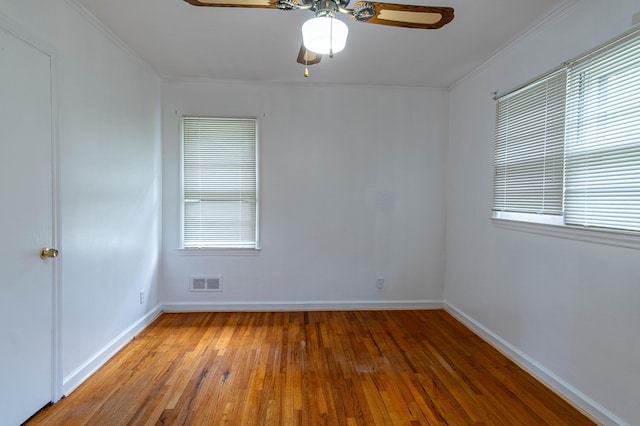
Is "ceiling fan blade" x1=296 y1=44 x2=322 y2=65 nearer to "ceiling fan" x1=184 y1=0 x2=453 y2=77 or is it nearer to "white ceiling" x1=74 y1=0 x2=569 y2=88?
"white ceiling" x1=74 y1=0 x2=569 y2=88

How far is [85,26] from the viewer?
2262 millimetres

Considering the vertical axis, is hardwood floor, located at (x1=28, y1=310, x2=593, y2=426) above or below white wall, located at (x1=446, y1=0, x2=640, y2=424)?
below

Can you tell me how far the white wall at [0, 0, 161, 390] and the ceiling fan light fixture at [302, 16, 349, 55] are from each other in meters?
1.63

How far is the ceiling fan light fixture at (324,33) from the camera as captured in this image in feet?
4.97

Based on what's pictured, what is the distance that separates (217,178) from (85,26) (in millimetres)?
1719

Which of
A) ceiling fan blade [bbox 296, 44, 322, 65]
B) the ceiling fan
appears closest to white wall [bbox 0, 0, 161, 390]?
the ceiling fan

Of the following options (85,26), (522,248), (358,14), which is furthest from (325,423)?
(85,26)

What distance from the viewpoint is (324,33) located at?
1.53 metres

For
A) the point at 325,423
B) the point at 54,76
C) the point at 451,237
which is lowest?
the point at 325,423

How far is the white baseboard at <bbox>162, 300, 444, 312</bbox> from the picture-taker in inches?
140

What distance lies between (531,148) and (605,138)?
1.90 ft

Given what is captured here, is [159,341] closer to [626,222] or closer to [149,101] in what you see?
[149,101]

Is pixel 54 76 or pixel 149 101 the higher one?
pixel 149 101

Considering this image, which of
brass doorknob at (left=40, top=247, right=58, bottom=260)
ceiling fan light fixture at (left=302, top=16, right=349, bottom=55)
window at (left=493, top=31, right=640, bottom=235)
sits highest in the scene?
ceiling fan light fixture at (left=302, top=16, right=349, bottom=55)
